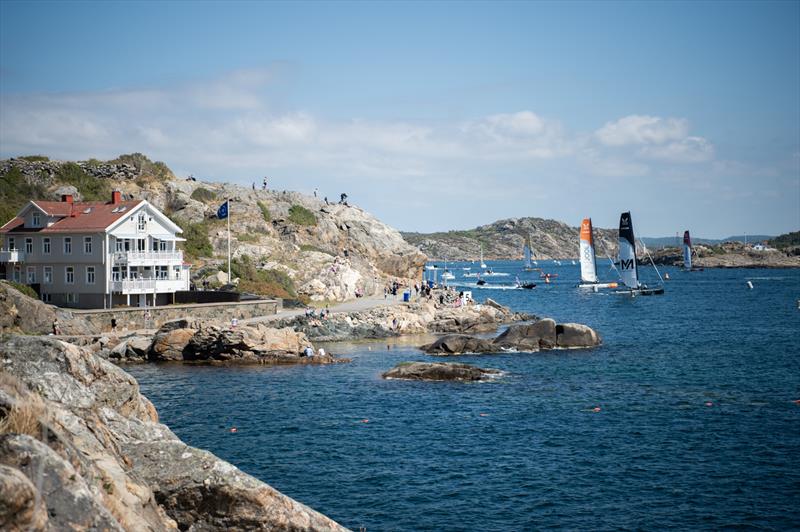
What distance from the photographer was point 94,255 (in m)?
62.0

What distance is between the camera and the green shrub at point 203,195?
103250mm

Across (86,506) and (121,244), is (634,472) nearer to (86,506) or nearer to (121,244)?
(86,506)

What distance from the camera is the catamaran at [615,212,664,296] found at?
12094 centimetres

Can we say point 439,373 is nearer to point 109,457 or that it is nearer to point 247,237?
point 109,457

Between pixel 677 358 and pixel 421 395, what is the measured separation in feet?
81.9

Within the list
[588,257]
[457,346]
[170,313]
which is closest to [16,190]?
[170,313]

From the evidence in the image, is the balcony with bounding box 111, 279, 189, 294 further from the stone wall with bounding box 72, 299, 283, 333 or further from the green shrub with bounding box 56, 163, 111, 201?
the green shrub with bounding box 56, 163, 111, 201

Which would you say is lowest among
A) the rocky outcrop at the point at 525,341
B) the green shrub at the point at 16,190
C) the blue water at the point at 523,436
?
the blue water at the point at 523,436

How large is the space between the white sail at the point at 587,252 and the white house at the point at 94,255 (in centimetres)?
8146

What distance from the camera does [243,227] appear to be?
96.6 m

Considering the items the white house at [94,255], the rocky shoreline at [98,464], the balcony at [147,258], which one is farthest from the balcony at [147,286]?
the rocky shoreline at [98,464]

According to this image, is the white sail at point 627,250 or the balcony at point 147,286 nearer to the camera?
the balcony at point 147,286

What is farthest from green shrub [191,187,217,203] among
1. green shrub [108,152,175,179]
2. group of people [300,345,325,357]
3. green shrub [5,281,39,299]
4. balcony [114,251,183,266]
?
group of people [300,345,325,357]

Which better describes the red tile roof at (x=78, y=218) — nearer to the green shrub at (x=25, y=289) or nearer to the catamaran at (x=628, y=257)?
the green shrub at (x=25, y=289)
